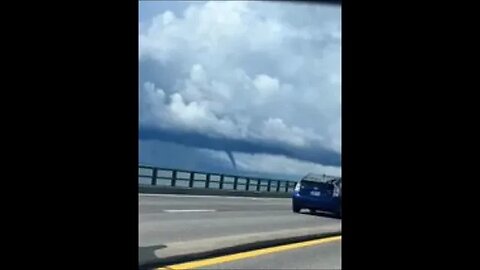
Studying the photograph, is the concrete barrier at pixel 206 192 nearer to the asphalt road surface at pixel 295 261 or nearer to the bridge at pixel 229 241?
the bridge at pixel 229 241

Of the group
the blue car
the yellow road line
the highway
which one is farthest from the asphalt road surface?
the blue car

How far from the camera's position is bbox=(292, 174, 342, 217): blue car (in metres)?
16.4

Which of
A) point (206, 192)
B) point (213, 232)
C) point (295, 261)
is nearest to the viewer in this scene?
Answer: point (295, 261)

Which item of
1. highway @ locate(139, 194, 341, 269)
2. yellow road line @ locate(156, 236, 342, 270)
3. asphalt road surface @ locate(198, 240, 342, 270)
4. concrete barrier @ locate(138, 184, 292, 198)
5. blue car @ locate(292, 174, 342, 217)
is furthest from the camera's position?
concrete barrier @ locate(138, 184, 292, 198)

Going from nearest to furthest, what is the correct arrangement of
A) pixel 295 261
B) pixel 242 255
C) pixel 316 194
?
pixel 295 261 < pixel 242 255 < pixel 316 194

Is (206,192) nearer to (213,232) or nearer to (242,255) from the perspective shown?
(213,232)

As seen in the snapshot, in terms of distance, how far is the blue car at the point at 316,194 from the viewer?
1638 cm

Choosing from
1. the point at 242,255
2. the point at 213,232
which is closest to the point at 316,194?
the point at 213,232

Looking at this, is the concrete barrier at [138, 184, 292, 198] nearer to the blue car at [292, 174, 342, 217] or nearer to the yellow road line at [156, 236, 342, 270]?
the blue car at [292, 174, 342, 217]

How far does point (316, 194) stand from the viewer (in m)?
17.0

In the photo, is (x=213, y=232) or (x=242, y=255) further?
(x=213, y=232)

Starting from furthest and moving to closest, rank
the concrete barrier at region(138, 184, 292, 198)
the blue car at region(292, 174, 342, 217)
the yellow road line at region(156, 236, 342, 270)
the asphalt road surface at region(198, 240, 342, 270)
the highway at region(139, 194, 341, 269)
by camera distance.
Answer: the concrete barrier at region(138, 184, 292, 198)
the blue car at region(292, 174, 342, 217)
the highway at region(139, 194, 341, 269)
the asphalt road surface at region(198, 240, 342, 270)
the yellow road line at region(156, 236, 342, 270)
